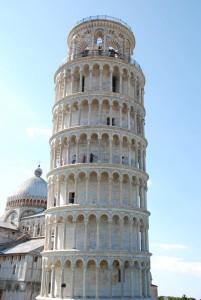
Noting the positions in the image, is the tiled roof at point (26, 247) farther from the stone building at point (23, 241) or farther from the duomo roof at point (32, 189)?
the duomo roof at point (32, 189)

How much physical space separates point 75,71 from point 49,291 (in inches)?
827

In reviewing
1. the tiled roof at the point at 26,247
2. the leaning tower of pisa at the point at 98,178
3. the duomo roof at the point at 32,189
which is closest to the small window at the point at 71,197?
the leaning tower of pisa at the point at 98,178

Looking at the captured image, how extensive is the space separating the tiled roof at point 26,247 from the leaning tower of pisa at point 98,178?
19114 mm

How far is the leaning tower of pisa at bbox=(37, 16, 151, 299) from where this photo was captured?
26.4m

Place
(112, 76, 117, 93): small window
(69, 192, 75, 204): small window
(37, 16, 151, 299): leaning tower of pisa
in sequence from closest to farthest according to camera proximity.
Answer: (37, 16, 151, 299): leaning tower of pisa → (69, 192, 75, 204): small window → (112, 76, 117, 93): small window

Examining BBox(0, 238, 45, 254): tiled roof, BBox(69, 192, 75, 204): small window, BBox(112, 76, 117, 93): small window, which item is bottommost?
BBox(0, 238, 45, 254): tiled roof

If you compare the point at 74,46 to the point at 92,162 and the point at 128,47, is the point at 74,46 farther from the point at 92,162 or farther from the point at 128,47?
the point at 92,162

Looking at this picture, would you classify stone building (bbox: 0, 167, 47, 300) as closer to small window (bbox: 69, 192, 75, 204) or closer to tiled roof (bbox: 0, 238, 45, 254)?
tiled roof (bbox: 0, 238, 45, 254)

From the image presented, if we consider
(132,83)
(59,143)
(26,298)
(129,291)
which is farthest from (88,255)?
(26,298)

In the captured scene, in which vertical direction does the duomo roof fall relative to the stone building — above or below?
above

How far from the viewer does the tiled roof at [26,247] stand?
47312mm

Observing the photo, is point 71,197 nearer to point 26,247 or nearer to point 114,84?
point 114,84

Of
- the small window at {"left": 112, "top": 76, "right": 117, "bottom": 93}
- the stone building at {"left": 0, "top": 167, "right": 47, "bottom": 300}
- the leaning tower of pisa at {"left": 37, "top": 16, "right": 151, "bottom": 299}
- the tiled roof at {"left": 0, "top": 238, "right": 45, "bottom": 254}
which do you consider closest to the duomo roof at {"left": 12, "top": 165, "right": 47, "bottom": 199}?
the stone building at {"left": 0, "top": 167, "right": 47, "bottom": 300}

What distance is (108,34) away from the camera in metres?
35.5
